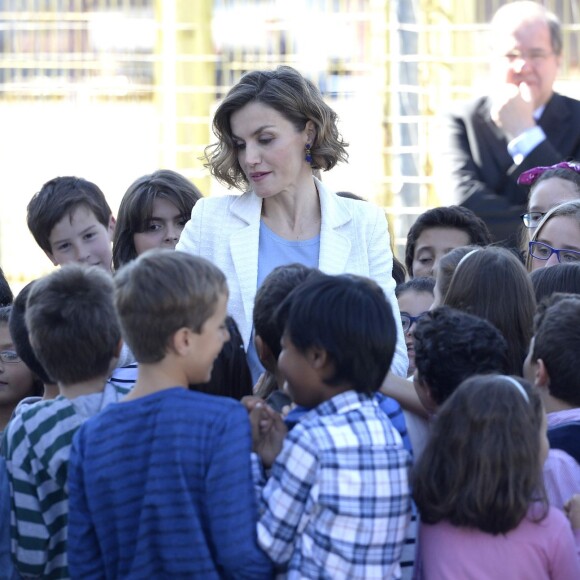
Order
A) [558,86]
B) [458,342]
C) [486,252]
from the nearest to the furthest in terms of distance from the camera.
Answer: [458,342], [486,252], [558,86]

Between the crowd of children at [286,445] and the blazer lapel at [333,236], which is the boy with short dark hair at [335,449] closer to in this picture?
the crowd of children at [286,445]

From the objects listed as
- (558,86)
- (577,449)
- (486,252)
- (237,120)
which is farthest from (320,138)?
(558,86)

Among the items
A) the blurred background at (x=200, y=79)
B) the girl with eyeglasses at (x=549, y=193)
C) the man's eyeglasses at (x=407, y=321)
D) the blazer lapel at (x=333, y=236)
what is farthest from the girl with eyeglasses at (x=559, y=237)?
the blurred background at (x=200, y=79)

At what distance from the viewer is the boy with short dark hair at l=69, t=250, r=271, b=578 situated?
2475 mm

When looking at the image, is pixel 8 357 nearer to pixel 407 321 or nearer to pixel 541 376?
pixel 407 321

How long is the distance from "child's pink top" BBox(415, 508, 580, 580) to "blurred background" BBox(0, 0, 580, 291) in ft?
19.8

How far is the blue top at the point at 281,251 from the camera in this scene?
353 centimetres

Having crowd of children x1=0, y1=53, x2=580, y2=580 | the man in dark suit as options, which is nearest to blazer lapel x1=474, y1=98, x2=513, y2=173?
the man in dark suit

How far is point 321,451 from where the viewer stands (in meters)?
2.45

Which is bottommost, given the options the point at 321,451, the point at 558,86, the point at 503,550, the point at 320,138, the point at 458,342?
the point at 503,550

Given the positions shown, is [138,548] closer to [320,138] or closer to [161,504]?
[161,504]

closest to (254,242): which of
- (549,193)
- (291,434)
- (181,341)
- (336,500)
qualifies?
(181,341)

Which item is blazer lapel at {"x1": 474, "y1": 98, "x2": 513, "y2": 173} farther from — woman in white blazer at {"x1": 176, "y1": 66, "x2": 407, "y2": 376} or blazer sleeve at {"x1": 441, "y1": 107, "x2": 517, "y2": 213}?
woman in white blazer at {"x1": 176, "y1": 66, "x2": 407, "y2": 376}

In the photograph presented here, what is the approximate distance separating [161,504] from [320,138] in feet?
5.07
